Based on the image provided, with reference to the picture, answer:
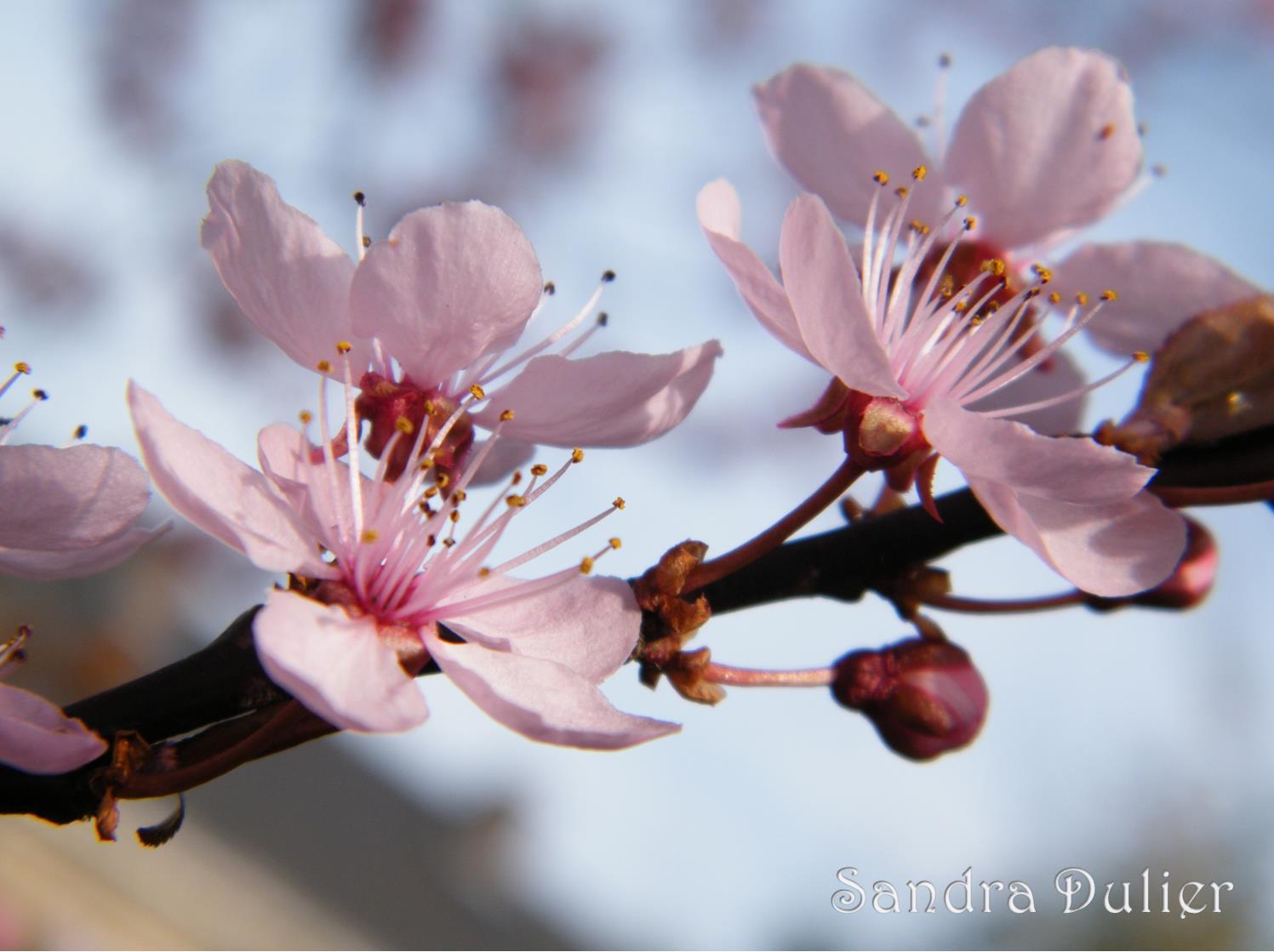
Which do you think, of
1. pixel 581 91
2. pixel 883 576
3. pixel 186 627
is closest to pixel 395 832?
pixel 186 627

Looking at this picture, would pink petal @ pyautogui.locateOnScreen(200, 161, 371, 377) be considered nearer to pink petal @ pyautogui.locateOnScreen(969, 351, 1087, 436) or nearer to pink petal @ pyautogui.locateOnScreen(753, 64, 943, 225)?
pink petal @ pyautogui.locateOnScreen(753, 64, 943, 225)

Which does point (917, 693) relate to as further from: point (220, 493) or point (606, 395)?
point (220, 493)

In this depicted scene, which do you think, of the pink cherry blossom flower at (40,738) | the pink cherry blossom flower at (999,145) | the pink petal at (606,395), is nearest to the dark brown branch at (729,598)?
the pink cherry blossom flower at (40,738)

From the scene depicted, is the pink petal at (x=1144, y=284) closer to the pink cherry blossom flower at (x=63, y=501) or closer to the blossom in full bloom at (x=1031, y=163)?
the blossom in full bloom at (x=1031, y=163)

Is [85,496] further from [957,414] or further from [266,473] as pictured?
[957,414]

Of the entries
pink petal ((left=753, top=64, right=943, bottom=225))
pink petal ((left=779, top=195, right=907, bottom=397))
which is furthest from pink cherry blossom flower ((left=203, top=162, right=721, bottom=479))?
pink petal ((left=753, top=64, right=943, bottom=225))
